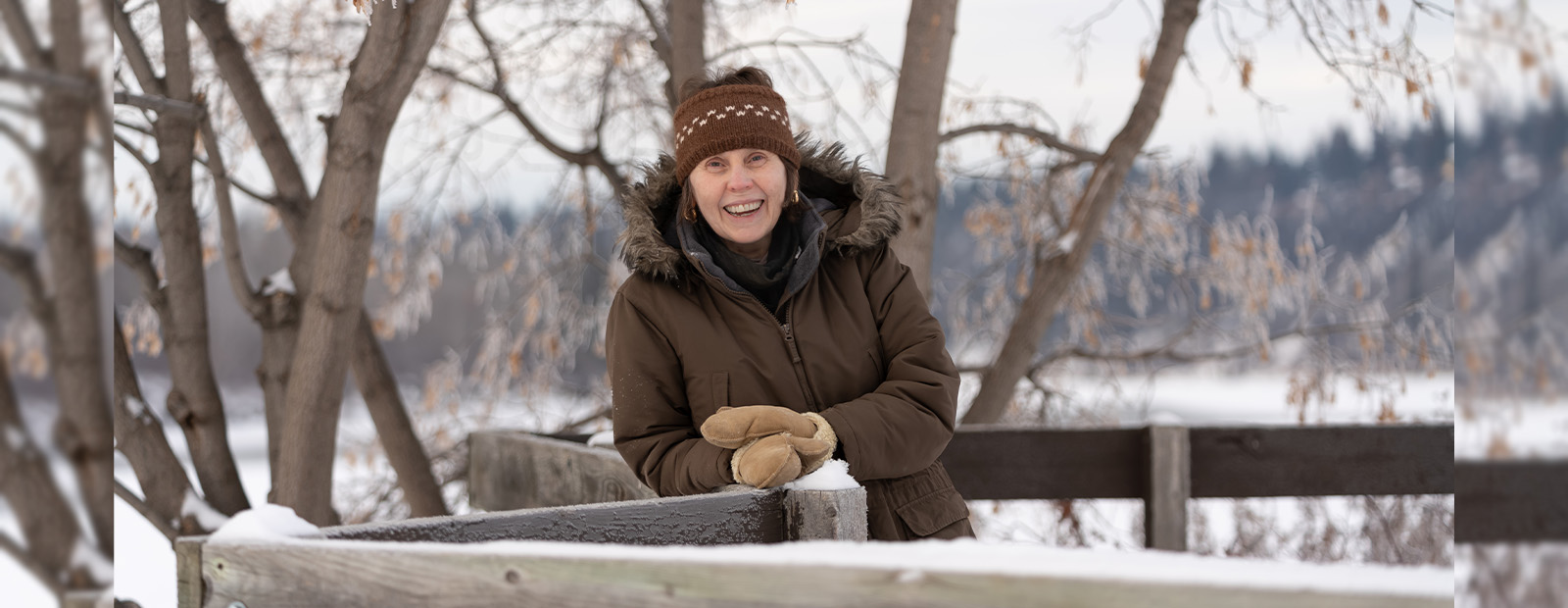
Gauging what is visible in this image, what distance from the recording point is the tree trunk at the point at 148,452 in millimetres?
3168

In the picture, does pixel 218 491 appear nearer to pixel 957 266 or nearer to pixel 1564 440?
pixel 1564 440

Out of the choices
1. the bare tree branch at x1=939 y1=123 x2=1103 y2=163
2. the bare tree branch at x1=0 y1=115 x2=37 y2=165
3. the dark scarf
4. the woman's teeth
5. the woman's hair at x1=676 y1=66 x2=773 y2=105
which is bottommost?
the dark scarf

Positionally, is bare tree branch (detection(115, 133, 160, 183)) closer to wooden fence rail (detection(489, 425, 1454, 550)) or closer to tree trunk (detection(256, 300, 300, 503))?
tree trunk (detection(256, 300, 300, 503))

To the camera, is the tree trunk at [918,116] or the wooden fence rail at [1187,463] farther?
the wooden fence rail at [1187,463]

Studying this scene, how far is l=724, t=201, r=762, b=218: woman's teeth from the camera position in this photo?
198cm

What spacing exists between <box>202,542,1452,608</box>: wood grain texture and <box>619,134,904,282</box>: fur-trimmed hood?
0.87 meters

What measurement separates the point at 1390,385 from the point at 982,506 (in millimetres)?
2485

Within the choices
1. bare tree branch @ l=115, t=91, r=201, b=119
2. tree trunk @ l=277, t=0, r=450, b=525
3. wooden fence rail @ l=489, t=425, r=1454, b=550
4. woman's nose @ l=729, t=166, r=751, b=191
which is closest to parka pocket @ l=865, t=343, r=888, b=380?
woman's nose @ l=729, t=166, r=751, b=191

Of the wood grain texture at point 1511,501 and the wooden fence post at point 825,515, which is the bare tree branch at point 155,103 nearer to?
the wooden fence post at point 825,515

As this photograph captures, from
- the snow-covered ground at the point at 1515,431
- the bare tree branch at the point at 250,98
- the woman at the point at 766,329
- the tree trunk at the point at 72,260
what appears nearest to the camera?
the snow-covered ground at the point at 1515,431

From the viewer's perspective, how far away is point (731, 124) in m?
1.97

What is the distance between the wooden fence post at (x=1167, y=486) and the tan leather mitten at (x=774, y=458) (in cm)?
213

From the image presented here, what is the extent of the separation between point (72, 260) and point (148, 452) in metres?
2.51

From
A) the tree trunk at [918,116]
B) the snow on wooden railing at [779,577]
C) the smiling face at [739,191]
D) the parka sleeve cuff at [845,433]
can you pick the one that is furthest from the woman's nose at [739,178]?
the tree trunk at [918,116]
